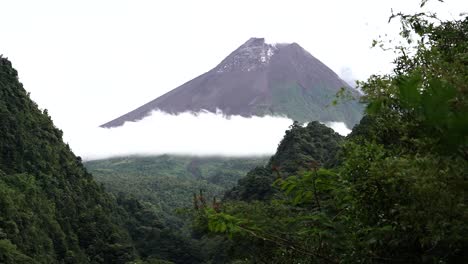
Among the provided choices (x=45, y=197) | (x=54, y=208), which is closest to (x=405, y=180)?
(x=54, y=208)

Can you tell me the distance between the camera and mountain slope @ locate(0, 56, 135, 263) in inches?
1807

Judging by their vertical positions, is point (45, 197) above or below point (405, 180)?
below

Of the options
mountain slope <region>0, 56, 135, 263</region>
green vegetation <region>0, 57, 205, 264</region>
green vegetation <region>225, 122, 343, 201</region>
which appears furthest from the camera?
green vegetation <region>225, 122, 343, 201</region>

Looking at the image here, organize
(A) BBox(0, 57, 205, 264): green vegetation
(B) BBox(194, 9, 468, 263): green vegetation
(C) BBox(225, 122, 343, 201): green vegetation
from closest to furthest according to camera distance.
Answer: (B) BBox(194, 9, 468, 263): green vegetation → (A) BBox(0, 57, 205, 264): green vegetation → (C) BBox(225, 122, 343, 201): green vegetation

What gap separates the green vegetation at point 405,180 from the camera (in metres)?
4.87

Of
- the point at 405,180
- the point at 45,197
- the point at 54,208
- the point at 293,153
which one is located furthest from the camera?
the point at 293,153

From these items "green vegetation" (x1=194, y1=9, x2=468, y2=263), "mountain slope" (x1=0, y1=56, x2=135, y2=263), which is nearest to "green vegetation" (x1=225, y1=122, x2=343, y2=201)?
"mountain slope" (x1=0, y1=56, x2=135, y2=263)

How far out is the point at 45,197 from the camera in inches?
2196

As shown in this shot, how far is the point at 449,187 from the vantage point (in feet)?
16.2

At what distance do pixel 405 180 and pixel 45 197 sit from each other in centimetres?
5537

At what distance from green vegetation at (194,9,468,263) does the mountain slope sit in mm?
34603

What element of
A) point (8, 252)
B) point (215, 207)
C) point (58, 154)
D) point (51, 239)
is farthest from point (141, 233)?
point (215, 207)

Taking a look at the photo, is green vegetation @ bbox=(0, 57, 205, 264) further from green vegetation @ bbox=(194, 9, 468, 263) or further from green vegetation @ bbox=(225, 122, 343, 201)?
green vegetation @ bbox=(194, 9, 468, 263)

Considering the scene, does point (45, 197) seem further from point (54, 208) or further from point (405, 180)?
point (405, 180)
